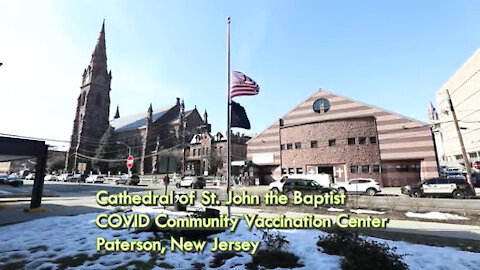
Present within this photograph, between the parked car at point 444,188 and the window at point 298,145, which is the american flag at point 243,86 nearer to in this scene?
the parked car at point 444,188

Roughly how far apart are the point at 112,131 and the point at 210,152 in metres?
40.8

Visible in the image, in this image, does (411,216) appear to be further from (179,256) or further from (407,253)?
(179,256)

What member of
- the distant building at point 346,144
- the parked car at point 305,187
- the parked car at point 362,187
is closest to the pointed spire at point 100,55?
the distant building at point 346,144

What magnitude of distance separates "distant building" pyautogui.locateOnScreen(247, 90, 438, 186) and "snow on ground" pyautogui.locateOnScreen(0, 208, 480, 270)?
89.8ft

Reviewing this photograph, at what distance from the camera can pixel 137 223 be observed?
9.79 meters

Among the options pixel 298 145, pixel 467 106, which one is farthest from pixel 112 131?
pixel 467 106

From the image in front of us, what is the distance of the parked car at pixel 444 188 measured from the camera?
19.4m

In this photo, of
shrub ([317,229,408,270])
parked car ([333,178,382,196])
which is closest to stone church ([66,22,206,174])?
parked car ([333,178,382,196])

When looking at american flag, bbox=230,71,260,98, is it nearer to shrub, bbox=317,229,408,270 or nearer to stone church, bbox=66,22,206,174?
shrub, bbox=317,229,408,270

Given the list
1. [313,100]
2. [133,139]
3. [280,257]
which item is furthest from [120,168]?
[280,257]

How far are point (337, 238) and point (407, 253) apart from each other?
1.70 meters

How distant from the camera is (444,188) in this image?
20.1 meters

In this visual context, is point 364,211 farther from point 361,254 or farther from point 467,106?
point 467,106

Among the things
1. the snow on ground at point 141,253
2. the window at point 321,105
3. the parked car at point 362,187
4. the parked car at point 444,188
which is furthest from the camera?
the window at point 321,105
